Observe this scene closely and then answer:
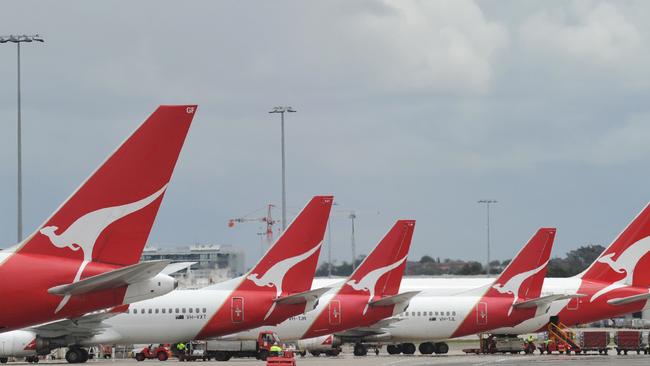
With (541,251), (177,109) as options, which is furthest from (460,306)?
(177,109)

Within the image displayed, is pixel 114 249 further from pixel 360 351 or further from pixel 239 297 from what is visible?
pixel 360 351

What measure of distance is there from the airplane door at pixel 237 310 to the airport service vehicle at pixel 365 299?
6.35 metres

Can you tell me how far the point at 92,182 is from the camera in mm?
24281

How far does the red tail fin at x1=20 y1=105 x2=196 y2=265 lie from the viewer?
24.1 metres

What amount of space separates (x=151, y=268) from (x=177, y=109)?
3412 mm

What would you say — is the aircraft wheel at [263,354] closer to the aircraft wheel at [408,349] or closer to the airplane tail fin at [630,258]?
the aircraft wheel at [408,349]

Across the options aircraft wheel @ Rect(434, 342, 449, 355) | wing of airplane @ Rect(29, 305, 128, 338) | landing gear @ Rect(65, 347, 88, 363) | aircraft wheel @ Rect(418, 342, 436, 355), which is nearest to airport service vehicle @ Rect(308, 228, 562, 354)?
aircraft wheel @ Rect(418, 342, 436, 355)

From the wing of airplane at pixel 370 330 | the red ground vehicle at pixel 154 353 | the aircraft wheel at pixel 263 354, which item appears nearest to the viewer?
the aircraft wheel at pixel 263 354

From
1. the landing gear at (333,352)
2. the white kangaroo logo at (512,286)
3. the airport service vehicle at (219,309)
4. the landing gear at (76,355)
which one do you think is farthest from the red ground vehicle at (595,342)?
the landing gear at (76,355)

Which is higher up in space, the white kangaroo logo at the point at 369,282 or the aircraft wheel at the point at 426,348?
the white kangaroo logo at the point at 369,282

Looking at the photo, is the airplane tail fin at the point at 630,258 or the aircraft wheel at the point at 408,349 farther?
the aircraft wheel at the point at 408,349

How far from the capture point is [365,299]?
210ft

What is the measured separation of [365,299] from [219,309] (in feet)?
36.4

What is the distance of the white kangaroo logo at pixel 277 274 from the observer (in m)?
55.6
